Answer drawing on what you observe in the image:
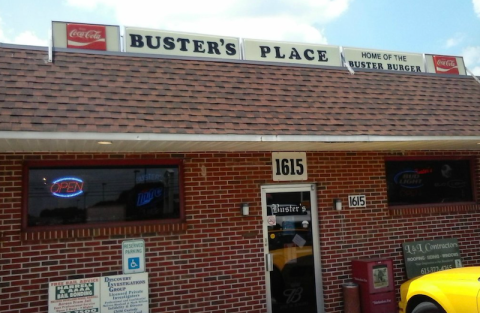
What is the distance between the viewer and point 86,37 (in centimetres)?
698

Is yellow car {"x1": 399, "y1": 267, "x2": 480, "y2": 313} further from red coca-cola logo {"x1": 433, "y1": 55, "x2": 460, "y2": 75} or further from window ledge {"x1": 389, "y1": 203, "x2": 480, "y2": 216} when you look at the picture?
red coca-cola logo {"x1": 433, "y1": 55, "x2": 460, "y2": 75}

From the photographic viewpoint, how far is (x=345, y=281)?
739 cm

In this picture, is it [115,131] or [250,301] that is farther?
[250,301]

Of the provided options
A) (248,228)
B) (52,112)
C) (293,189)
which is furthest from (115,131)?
(293,189)

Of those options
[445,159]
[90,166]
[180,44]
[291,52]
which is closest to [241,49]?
[291,52]

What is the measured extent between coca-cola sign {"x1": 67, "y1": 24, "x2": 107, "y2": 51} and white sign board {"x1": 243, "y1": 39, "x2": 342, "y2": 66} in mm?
2430

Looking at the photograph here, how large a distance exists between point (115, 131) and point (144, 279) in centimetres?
225

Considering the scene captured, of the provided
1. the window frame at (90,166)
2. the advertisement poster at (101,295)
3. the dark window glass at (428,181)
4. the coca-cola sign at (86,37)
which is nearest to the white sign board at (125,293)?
the advertisement poster at (101,295)

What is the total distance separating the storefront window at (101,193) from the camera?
6.11 metres

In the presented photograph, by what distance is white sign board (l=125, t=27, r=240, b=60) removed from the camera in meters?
7.30

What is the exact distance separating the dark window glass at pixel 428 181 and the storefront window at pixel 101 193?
4.06 m

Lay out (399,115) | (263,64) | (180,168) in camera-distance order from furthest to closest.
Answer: (263,64), (399,115), (180,168)

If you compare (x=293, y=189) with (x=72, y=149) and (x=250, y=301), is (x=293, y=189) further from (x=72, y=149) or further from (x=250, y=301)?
(x=72, y=149)

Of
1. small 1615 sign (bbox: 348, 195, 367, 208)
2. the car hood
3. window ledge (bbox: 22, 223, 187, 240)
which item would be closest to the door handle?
window ledge (bbox: 22, 223, 187, 240)
